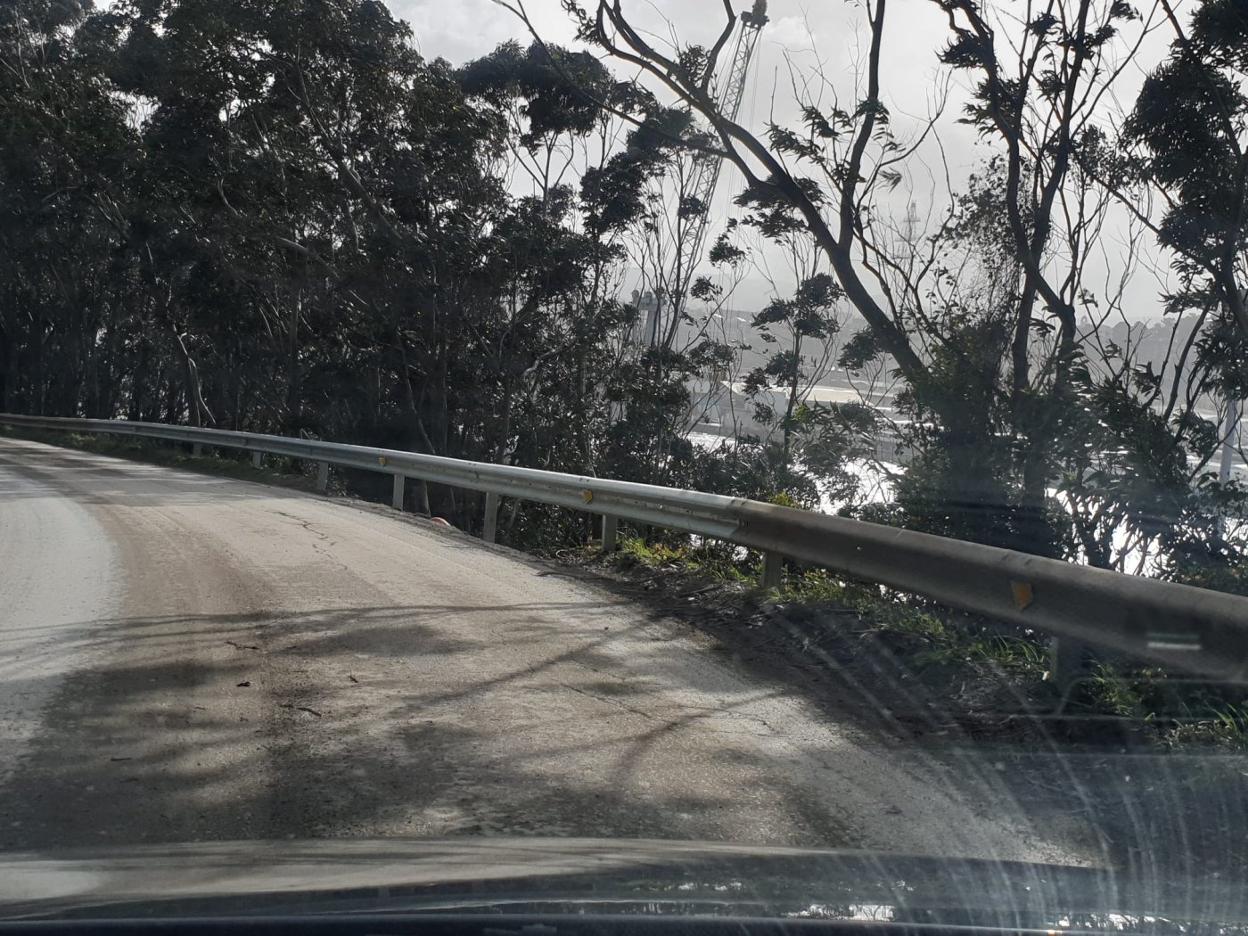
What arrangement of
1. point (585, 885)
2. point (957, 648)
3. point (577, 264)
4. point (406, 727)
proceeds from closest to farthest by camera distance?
point (585, 885) < point (406, 727) < point (957, 648) < point (577, 264)

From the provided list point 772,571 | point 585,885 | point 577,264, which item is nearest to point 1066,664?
point 772,571

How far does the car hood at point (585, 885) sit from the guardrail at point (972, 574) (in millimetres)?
2063

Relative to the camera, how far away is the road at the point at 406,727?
13.8 ft

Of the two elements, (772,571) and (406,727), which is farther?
(772,571)

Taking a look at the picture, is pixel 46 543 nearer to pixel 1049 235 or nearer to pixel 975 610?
pixel 975 610

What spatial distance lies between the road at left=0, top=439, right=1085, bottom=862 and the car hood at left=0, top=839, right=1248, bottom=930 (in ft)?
3.41

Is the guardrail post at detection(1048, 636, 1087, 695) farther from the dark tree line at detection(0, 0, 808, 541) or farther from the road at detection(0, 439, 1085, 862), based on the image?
the dark tree line at detection(0, 0, 808, 541)

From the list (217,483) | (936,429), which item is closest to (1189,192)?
(936,429)

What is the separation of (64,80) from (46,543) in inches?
973

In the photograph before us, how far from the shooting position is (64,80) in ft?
102

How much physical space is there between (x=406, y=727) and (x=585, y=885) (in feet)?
9.45

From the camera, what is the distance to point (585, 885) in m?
2.53

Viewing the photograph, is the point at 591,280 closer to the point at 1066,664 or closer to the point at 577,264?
the point at 577,264

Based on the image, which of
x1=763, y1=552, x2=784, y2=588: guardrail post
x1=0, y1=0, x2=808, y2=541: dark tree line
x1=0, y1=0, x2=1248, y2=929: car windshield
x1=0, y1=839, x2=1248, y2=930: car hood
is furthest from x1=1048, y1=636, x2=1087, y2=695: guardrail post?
x1=0, y1=0, x2=808, y2=541: dark tree line
